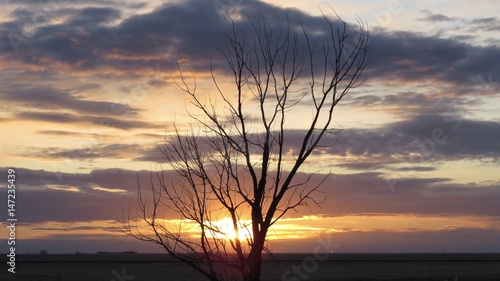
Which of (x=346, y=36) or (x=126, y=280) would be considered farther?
(x=126, y=280)

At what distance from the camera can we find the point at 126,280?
72.3 metres

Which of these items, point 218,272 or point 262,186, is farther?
point 218,272

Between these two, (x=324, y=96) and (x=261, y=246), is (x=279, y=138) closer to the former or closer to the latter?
(x=324, y=96)

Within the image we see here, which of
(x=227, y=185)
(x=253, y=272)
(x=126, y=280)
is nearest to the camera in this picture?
(x=253, y=272)

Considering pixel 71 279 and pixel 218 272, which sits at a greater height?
pixel 71 279

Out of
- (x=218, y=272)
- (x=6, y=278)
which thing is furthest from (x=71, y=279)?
(x=218, y=272)

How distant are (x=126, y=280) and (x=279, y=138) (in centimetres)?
6748

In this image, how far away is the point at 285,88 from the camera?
7969 millimetres

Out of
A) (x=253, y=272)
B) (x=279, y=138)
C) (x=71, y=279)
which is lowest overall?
(x=253, y=272)

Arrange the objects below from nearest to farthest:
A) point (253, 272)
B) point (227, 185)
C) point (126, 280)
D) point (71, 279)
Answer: point (253, 272), point (227, 185), point (71, 279), point (126, 280)

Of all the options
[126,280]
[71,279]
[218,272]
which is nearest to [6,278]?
[71,279]

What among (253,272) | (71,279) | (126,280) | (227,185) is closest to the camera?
(253,272)

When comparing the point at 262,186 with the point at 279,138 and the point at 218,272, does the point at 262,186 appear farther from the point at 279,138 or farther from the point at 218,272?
the point at 218,272

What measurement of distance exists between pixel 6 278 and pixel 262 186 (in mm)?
65710
